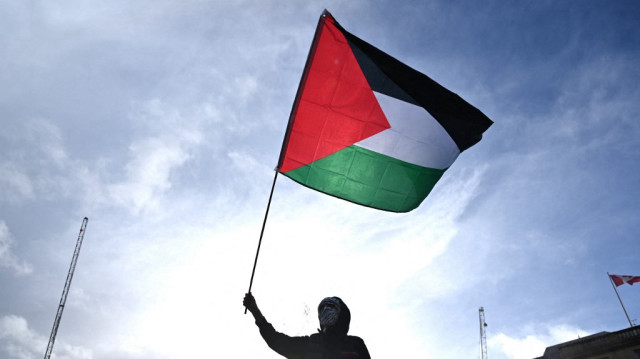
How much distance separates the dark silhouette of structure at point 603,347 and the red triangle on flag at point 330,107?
126 feet

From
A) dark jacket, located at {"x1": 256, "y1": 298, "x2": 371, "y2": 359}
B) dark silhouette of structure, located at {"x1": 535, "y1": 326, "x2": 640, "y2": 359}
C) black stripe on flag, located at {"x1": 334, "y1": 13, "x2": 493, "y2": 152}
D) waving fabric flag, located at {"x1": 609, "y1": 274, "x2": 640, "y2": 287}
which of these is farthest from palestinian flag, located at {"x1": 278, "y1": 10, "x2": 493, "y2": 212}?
dark silhouette of structure, located at {"x1": 535, "y1": 326, "x2": 640, "y2": 359}

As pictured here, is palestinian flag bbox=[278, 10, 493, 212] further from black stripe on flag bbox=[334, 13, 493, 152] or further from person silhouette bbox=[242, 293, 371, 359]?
person silhouette bbox=[242, 293, 371, 359]

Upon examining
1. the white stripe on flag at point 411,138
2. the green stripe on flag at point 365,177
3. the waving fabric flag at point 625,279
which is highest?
the waving fabric flag at point 625,279

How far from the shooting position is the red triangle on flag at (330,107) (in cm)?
658

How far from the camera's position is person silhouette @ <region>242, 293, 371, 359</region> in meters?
3.83

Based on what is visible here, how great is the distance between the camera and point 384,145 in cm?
707

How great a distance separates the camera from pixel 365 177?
23.1 feet

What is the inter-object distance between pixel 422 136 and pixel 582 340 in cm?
3893

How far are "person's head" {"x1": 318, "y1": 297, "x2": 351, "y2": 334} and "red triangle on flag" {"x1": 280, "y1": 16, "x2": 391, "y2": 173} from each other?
2900mm

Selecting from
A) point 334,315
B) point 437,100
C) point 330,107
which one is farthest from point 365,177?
point 334,315

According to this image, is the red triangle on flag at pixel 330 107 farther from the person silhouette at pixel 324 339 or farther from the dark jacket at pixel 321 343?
the dark jacket at pixel 321 343

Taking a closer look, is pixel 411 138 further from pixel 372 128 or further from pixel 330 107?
pixel 330 107

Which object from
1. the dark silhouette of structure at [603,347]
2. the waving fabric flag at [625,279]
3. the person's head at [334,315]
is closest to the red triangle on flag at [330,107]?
the person's head at [334,315]

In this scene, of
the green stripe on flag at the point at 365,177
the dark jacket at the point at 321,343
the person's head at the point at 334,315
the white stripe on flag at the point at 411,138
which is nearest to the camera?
the dark jacket at the point at 321,343
